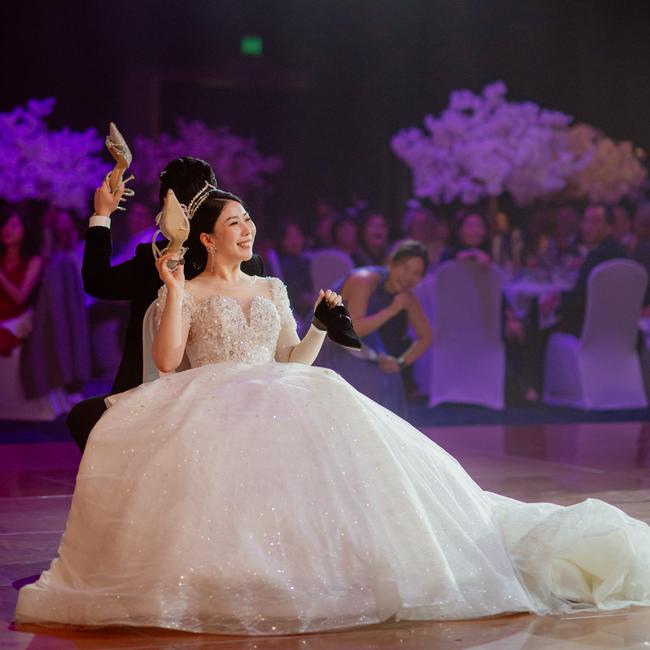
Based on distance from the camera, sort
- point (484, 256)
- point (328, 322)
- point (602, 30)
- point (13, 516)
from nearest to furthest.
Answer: point (328, 322)
point (13, 516)
point (484, 256)
point (602, 30)

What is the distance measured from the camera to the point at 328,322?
3564 millimetres

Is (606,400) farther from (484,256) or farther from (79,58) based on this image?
(79,58)

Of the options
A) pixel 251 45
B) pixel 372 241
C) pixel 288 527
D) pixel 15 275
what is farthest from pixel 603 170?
pixel 288 527

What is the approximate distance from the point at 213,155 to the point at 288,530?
6012 mm

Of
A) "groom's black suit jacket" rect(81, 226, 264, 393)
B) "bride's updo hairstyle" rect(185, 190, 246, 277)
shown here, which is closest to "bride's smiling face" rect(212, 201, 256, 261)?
"bride's updo hairstyle" rect(185, 190, 246, 277)

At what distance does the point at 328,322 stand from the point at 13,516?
1826 millimetres

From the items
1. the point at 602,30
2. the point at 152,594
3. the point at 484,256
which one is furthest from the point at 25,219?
the point at 152,594

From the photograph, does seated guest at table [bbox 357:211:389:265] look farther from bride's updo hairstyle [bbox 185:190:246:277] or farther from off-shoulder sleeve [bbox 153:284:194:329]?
off-shoulder sleeve [bbox 153:284:194:329]

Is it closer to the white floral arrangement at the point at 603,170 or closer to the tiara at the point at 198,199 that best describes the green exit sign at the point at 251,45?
the white floral arrangement at the point at 603,170

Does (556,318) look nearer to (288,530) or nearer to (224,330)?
(224,330)

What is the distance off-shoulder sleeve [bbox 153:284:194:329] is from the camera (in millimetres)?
3533

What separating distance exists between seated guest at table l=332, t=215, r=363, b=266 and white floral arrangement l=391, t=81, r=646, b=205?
0.65 metres

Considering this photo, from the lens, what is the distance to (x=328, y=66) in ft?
30.0

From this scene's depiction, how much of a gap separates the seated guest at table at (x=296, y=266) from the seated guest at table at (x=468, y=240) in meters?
1.12
